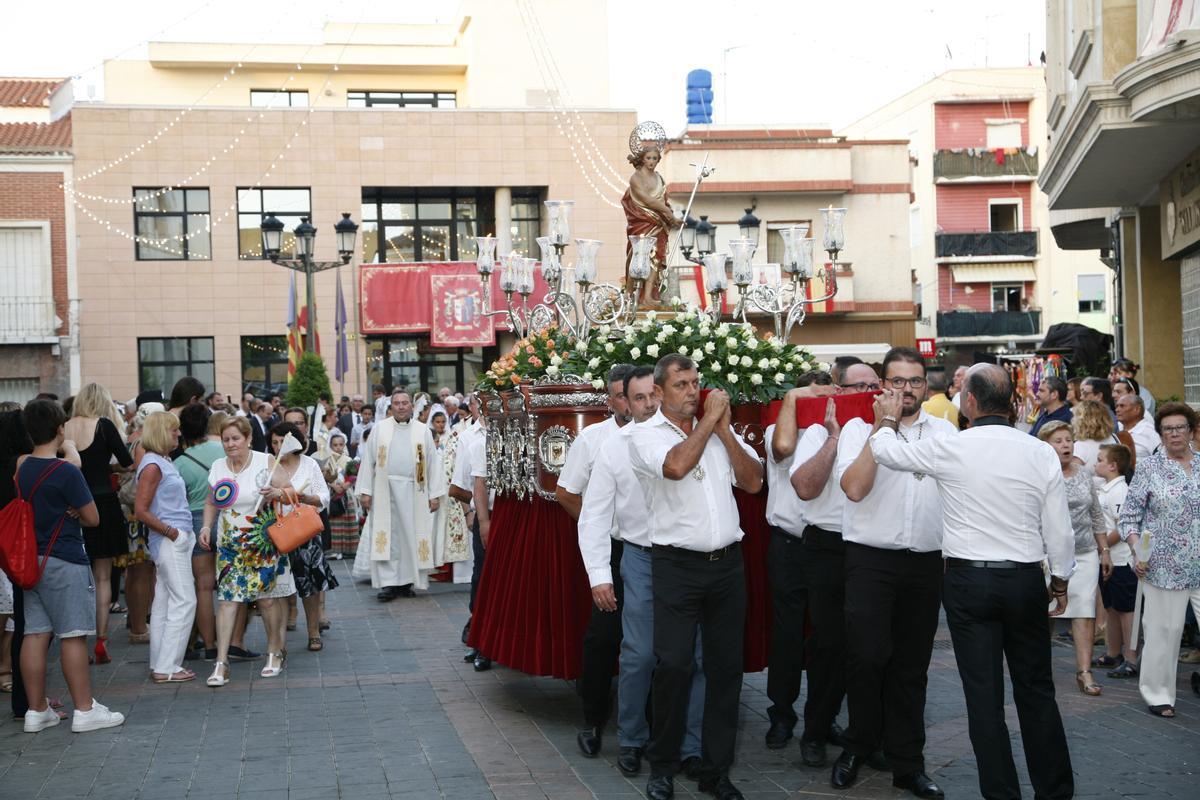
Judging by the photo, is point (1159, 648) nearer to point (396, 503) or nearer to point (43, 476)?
point (43, 476)

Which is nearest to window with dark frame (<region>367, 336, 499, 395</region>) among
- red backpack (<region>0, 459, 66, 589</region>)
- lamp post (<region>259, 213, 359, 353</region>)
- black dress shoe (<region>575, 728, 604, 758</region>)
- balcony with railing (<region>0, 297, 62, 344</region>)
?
balcony with railing (<region>0, 297, 62, 344</region>)

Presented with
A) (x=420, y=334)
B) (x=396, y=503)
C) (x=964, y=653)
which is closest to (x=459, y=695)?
(x=964, y=653)

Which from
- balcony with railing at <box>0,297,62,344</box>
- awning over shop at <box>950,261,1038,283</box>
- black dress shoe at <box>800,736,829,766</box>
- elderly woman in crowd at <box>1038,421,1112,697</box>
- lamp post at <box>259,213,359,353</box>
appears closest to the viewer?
black dress shoe at <box>800,736,829,766</box>

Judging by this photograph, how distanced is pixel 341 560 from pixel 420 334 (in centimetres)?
1813

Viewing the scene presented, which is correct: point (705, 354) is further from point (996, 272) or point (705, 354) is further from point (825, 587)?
point (996, 272)

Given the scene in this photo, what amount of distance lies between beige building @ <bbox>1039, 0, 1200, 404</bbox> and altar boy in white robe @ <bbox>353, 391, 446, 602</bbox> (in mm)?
7125

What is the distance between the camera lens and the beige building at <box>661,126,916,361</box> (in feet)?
117

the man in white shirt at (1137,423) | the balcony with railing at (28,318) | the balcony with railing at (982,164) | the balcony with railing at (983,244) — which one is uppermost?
the balcony with railing at (982,164)

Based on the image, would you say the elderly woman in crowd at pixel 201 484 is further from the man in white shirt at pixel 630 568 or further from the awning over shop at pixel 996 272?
the awning over shop at pixel 996 272

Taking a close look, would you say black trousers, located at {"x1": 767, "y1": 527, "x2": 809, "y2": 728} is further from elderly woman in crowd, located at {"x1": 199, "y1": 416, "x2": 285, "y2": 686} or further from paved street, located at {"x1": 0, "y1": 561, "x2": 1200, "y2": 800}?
elderly woman in crowd, located at {"x1": 199, "y1": 416, "x2": 285, "y2": 686}

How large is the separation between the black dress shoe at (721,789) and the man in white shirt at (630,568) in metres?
0.30

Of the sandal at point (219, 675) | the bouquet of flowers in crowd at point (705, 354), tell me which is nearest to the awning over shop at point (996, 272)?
the bouquet of flowers in crowd at point (705, 354)

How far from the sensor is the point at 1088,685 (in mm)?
8602

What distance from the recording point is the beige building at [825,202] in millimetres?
35719
